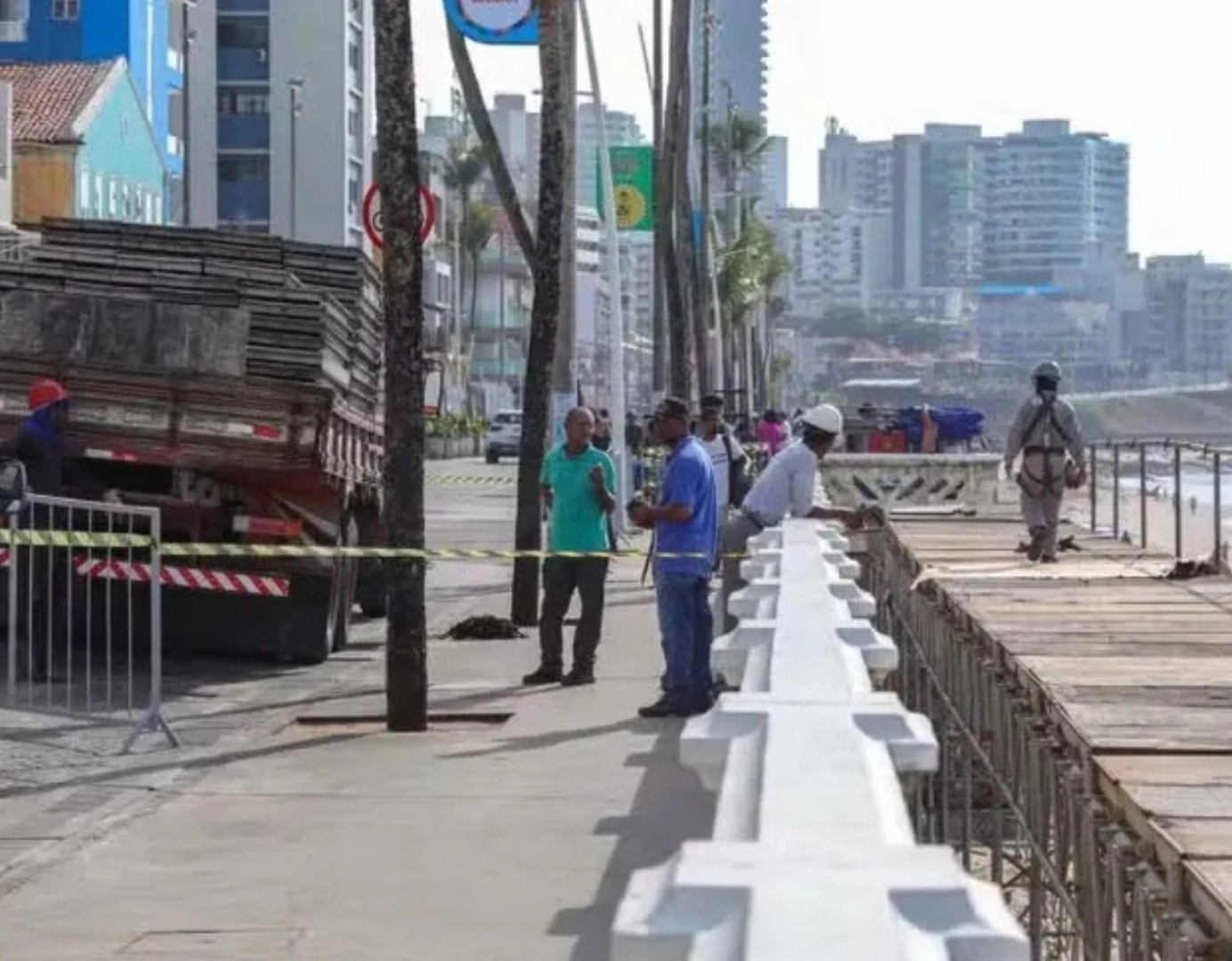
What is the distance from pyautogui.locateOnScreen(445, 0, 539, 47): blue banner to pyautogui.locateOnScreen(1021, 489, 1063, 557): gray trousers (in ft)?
25.4

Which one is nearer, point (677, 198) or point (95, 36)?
point (677, 198)

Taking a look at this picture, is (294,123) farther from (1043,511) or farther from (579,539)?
(579,539)

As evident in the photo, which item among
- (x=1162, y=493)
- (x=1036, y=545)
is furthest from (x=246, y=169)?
(x=1036, y=545)

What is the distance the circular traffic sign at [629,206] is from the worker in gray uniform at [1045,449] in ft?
63.5

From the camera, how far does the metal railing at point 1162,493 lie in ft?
61.4

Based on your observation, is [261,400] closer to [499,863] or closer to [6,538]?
[6,538]

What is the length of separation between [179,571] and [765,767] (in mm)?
12380

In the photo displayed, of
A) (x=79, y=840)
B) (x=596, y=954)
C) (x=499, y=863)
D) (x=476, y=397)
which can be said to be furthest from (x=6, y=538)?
(x=476, y=397)

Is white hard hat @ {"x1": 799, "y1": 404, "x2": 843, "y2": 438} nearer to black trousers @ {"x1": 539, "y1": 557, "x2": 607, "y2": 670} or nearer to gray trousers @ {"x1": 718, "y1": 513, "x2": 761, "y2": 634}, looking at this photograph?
gray trousers @ {"x1": 718, "y1": 513, "x2": 761, "y2": 634}

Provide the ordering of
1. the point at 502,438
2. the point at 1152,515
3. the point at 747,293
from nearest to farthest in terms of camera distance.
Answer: the point at 1152,515, the point at 502,438, the point at 747,293

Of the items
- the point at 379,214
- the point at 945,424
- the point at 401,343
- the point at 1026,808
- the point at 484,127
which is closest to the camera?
the point at 1026,808

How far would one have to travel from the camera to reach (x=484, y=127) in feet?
84.7

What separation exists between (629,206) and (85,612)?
22792mm

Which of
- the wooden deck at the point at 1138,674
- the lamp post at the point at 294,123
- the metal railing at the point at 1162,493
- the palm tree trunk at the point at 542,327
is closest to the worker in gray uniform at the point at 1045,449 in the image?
the metal railing at the point at 1162,493
